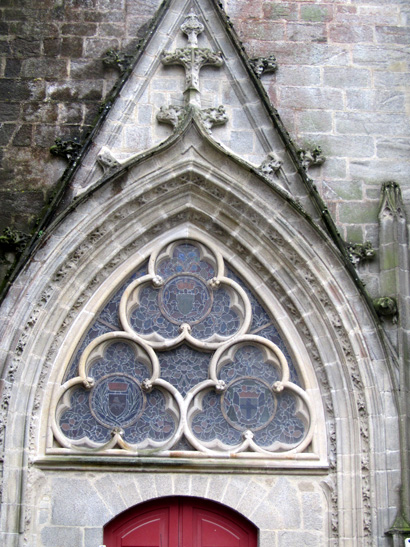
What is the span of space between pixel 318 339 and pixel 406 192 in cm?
191

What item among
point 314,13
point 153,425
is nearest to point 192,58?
point 314,13

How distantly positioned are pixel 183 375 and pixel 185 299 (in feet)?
2.76

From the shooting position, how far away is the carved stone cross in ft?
33.4

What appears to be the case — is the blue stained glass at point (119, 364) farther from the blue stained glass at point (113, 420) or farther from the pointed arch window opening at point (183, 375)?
the blue stained glass at point (113, 420)

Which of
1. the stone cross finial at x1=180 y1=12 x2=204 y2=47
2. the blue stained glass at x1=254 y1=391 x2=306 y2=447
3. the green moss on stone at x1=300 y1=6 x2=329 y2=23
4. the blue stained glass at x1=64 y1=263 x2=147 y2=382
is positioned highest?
the green moss on stone at x1=300 y1=6 x2=329 y2=23

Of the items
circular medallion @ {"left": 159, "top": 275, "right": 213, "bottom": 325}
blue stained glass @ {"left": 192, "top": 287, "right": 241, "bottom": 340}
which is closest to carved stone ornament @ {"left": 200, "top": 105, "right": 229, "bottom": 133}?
circular medallion @ {"left": 159, "top": 275, "right": 213, "bottom": 325}

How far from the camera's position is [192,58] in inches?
405

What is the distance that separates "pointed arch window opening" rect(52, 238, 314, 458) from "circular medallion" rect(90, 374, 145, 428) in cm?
1

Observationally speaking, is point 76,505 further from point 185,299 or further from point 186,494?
point 185,299

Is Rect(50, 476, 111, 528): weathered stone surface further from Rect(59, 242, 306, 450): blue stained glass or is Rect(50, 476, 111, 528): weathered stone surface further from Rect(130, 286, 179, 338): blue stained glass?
Rect(130, 286, 179, 338): blue stained glass

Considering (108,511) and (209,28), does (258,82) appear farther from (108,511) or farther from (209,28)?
(108,511)

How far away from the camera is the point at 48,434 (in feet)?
30.2

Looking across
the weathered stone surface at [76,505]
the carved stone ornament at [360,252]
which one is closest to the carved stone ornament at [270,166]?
the carved stone ornament at [360,252]

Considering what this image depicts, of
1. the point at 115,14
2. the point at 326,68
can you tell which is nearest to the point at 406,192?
the point at 326,68
